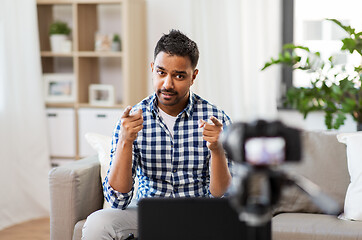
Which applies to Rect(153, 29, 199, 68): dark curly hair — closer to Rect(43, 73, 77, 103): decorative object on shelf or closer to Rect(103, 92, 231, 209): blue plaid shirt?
Rect(103, 92, 231, 209): blue plaid shirt

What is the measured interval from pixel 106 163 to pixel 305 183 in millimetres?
1802

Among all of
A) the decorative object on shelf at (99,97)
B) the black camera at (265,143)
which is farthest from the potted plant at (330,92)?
the decorative object on shelf at (99,97)

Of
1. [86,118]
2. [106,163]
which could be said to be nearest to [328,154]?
[106,163]

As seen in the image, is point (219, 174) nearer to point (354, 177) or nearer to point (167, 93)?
point (167, 93)

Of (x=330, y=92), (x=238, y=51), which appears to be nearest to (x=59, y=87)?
(x=238, y=51)

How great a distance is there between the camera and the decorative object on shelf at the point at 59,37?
3.73 meters

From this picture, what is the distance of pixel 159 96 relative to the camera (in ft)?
6.48

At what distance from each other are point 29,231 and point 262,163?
121 inches

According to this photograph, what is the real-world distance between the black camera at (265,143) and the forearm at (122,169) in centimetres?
114

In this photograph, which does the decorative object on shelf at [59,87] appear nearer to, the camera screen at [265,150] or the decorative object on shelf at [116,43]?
the decorative object on shelf at [116,43]

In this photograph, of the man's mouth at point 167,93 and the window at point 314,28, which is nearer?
the man's mouth at point 167,93

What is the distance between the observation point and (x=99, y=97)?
154 inches

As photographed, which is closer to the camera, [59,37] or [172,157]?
[172,157]

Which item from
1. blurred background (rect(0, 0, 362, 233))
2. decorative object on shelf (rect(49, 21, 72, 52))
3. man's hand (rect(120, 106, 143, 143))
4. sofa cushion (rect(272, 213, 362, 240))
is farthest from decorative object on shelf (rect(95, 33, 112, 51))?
man's hand (rect(120, 106, 143, 143))
